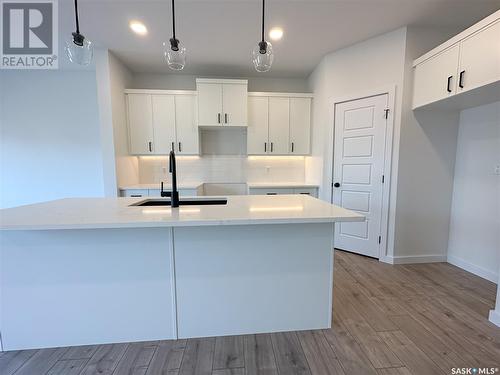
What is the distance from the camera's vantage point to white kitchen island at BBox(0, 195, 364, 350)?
4.75 feet

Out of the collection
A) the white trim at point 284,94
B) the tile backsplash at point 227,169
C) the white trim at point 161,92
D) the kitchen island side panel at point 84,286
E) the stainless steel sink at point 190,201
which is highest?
the white trim at point 284,94

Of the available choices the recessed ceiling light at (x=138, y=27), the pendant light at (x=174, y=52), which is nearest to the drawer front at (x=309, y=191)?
the pendant light at (x=174, y=52)

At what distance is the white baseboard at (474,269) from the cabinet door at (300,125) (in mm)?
2460

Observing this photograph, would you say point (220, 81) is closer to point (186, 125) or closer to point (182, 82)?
point (182, 82)

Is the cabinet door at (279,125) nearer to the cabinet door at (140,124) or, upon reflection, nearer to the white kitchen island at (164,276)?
the cabinet door at (140,124)

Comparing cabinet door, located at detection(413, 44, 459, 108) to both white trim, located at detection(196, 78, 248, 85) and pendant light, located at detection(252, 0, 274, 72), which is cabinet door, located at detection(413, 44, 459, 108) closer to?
pendant light, located at detection(252, 0, 274, 72)

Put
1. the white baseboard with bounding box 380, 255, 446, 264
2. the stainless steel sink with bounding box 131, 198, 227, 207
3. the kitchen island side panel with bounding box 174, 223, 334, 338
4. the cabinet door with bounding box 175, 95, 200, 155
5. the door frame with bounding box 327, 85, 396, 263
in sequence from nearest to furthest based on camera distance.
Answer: the kitchen island side panel with bounding box 174, 223, 334, 338
the stainless steel sink with bounding box 131, 198, 227, 207
the door frame with bounding box 327, 85, 396, 263
the white baseboard with bounding box 380, 255, 446, 264
the cabinet door with bounding box 175, 95, 200, 155

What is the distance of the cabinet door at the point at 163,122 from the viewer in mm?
3531

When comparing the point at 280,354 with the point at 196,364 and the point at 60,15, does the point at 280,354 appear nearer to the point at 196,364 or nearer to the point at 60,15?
the point at 196,364

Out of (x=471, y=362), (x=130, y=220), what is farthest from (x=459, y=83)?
(x=130, y=220)

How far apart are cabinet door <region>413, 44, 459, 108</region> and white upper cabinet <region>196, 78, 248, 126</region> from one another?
7.50 feet

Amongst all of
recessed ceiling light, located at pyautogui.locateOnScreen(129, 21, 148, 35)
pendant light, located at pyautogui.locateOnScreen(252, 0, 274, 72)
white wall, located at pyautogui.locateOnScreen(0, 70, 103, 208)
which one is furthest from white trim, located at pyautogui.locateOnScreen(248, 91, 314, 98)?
white wall, located at pyautogui.locateOnScreen(0, 70, 103, 208)

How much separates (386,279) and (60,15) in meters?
4.50

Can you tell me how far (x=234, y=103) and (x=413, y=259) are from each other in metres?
3.38
